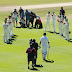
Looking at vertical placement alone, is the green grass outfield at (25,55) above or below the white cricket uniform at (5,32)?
below

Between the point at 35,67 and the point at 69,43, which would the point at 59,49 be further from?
the point at 35,67

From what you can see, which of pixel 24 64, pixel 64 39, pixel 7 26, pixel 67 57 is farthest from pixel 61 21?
pixel 24 64

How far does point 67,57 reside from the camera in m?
26.4

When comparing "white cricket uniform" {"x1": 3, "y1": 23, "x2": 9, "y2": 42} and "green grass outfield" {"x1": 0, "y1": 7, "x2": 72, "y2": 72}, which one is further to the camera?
"white cricket uniform" {"x1": 3, "y1": 23, "x2": 9, "y2": 42}

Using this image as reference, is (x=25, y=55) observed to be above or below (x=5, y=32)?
below

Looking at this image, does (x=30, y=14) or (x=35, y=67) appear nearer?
(x=35, y=67)

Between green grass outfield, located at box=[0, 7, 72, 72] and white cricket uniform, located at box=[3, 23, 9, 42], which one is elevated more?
white cricket uniform, located at box=[3, 23, 9, 42]

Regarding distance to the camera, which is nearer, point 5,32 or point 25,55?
point 25,55

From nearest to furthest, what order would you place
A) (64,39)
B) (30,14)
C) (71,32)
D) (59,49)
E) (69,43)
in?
(59,49) → (69,43) → (64,39) → (71,32) → (30,14)

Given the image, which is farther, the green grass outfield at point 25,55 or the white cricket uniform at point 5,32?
the white cricket uniform at point 5,32

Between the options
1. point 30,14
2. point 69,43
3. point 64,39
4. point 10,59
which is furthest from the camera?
point 30,14

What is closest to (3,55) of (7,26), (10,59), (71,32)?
(10,59)

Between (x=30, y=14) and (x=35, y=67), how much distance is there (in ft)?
68.0

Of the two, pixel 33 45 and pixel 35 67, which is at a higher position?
pixel 33 45
